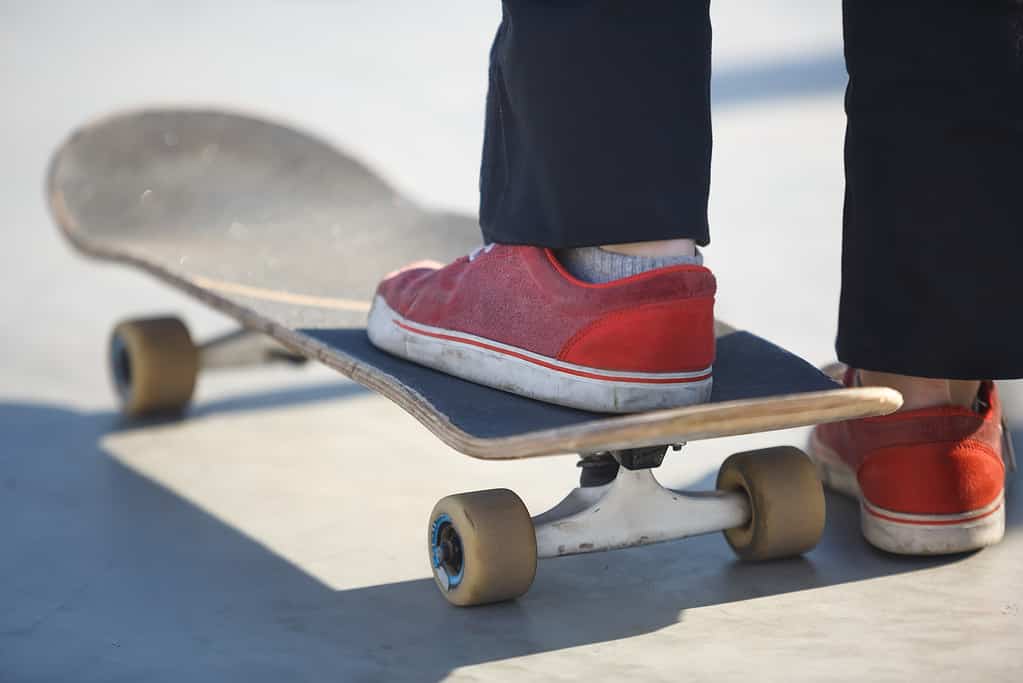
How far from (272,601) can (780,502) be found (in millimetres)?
593

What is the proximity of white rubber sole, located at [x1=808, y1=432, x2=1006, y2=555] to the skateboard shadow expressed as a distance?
2 centimetres

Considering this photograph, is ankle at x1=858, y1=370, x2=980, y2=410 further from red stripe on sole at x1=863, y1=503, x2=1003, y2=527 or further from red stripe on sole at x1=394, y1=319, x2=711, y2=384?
red stripe on sole at x1=394, y1=319, x2=711, y2=384

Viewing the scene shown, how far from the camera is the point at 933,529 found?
1540 millimetres

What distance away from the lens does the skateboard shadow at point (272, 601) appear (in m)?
1.32

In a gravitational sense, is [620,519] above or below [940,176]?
below

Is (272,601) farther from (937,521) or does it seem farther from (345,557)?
(937,521)

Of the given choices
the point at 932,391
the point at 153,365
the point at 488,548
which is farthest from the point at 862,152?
the point at 153,365

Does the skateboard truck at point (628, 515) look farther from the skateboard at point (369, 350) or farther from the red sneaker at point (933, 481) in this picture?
the red sneaker at point (933, 481)

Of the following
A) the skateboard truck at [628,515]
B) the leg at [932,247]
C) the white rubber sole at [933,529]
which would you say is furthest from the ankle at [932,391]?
the skateboard truck at [628,515]

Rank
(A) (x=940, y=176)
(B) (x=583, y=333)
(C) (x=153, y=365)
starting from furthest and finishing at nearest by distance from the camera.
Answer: (C) (x=153, y=365)
(A) (x=940, y=176)
(B) (x=583, y=333)

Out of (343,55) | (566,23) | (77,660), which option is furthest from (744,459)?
(343,55)

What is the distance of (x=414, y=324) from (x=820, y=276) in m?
1.73

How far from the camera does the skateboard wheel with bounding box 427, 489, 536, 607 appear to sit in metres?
1.39

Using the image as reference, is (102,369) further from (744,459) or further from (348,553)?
(744,459)
